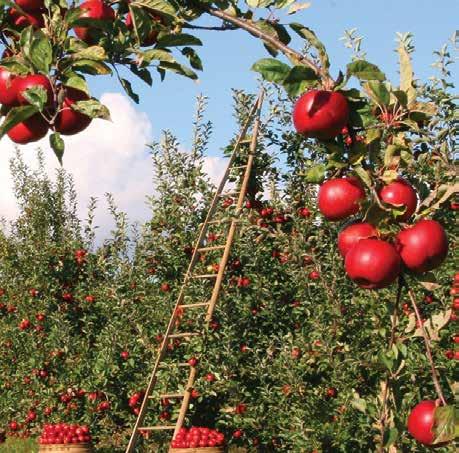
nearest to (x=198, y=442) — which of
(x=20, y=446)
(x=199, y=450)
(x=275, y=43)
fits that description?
(x=199, y=450)

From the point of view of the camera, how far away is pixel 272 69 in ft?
4.12

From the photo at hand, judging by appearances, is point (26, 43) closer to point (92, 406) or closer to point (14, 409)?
point (92, 406)

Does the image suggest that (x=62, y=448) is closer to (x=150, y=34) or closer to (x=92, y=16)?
(x=150, y=34)

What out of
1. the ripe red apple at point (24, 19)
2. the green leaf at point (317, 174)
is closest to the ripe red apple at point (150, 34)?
the ripe red apple at point (24, 19)

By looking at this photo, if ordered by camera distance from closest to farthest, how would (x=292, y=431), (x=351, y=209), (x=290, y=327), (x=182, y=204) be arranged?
(x=351, y=209) → (x=292, y=431) → (x=290, y=327) → (x=182, y=204)

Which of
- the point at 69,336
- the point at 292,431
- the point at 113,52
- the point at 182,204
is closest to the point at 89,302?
the point at 69,336

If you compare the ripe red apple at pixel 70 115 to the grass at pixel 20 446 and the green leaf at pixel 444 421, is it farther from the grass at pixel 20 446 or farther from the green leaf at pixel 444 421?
the grass at pixel 20 446

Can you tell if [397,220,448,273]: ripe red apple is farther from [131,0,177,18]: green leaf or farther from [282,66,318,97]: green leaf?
[131,0,177,18]: green leaf

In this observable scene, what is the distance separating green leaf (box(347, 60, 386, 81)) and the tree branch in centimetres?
4

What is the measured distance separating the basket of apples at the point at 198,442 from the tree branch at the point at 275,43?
14.2 ft

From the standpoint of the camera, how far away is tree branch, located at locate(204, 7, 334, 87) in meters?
1.27

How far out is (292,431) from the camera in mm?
5570

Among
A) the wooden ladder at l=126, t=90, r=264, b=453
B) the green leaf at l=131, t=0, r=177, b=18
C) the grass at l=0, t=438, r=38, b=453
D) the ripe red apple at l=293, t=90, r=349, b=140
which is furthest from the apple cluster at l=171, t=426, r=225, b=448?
the ripe red apple at l=293, t=90, r=349, b=140

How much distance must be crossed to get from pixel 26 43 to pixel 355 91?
1.64ft
